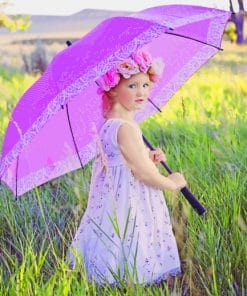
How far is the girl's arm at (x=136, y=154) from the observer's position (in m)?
3.42

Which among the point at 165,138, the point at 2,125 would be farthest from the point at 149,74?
the point at 2,125

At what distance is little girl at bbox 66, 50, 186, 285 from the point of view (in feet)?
11.3

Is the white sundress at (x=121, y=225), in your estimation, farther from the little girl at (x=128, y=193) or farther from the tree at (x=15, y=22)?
→ the tree at (x=15, y=22)

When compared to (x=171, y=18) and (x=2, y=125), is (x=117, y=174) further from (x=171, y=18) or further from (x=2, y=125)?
(x=2, y=125)

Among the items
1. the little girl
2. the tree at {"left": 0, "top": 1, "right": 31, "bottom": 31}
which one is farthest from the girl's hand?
the tree at {"left": 0, "top": 1, "right": 31, "bottom": 31}

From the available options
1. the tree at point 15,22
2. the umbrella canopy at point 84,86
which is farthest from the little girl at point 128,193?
the tree at point 15,22

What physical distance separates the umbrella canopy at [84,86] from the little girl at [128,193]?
0.51 feet

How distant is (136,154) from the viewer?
11.2 ft

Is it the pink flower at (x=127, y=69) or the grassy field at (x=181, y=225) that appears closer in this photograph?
the grassy field at (x=181, y=225)

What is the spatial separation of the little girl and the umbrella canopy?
0.16 metres

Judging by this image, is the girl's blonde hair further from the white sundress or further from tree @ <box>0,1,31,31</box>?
tree @ <box>0,1,31,31</box>

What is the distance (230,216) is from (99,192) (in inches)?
27.2

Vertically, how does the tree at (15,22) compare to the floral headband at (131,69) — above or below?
below

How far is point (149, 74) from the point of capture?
353 centimetres
